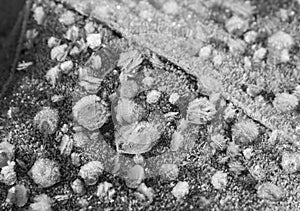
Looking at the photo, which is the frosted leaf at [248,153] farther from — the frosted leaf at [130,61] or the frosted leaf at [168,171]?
the frosted leaf at [130,61]

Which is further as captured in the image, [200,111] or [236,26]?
[236,26]

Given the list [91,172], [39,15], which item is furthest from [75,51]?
[91,172]

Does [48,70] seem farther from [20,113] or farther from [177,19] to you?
[177,19]

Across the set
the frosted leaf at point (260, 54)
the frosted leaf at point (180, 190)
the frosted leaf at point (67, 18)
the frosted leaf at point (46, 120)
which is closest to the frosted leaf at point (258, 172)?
the frosted leaf at point (180, 190)

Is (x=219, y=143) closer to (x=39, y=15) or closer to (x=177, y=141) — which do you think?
(x=177, y=141)

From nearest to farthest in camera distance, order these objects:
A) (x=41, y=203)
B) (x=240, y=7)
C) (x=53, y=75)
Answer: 1. (x=41, y=203)
2. (x=53, y=75)
3. (x=240, y=7)
